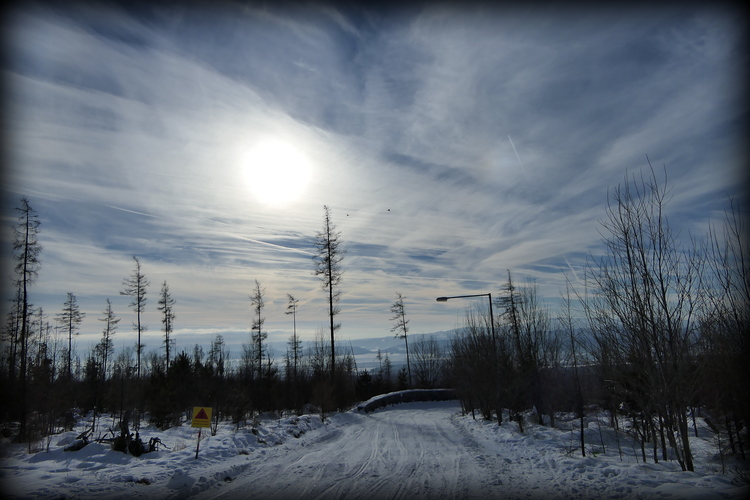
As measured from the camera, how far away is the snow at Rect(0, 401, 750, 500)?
8109 millimetres

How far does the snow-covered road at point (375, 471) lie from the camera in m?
8.76

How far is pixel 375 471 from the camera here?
10.9 m

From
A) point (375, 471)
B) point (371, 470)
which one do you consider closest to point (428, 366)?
point (371, 470)

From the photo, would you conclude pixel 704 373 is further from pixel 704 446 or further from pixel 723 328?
pixel 704 446

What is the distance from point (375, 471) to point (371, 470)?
0.58 ft

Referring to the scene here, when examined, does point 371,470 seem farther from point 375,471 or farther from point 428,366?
point 428,366

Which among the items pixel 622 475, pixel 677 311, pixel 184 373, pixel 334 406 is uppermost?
pixel 677 311

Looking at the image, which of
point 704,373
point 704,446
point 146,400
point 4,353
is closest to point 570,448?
point 704,446

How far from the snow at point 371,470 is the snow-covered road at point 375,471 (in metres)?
0.03

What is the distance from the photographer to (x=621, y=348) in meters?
9.80

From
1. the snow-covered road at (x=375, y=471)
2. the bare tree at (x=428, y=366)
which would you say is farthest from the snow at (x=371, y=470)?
the bare tree at (x=428, y=366)

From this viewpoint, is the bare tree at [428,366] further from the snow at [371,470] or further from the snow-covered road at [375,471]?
the snow at [371,470]

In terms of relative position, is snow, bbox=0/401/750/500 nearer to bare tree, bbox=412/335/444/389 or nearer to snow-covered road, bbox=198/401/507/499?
snow-covered road, bbox=198/401/507/499

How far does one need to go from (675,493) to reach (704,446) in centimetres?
681
